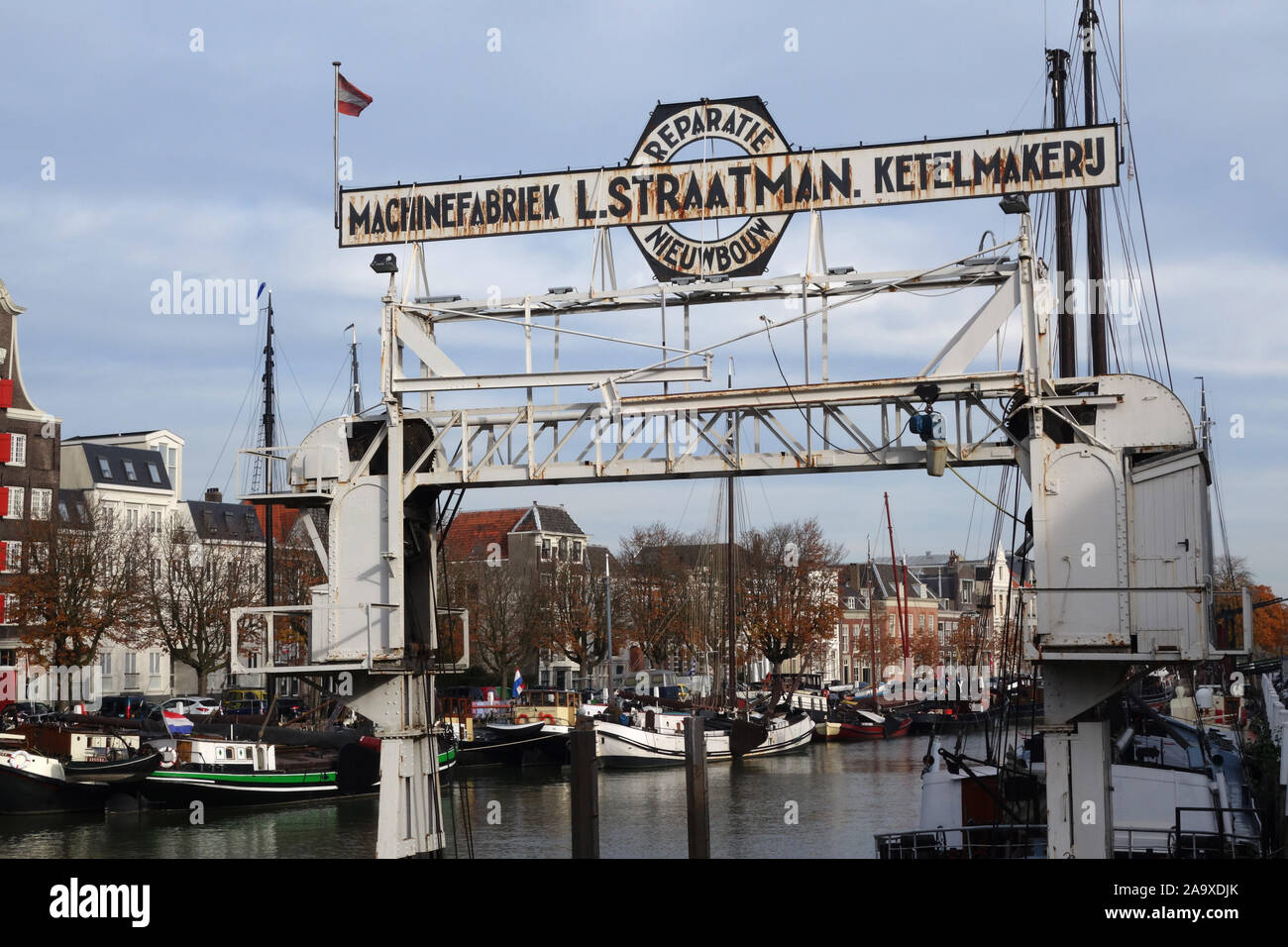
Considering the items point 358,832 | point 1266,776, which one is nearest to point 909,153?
point 1266,776

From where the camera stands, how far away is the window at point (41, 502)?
65375 mm

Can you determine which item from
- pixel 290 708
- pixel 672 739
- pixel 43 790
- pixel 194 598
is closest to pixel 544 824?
pixel 43 790

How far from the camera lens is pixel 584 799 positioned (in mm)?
24109

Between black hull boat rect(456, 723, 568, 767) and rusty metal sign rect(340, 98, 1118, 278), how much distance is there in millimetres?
39351

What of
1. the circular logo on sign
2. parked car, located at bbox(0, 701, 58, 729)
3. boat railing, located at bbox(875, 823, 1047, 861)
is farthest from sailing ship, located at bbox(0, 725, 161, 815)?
the circular logo on sign

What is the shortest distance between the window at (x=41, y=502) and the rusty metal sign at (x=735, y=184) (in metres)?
50.7

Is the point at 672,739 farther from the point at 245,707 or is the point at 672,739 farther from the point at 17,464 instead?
the point at 17,464

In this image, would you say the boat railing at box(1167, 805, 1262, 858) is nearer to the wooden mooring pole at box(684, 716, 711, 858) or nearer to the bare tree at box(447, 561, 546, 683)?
the wooden mooring pole at box(684, 716, 711, 858)

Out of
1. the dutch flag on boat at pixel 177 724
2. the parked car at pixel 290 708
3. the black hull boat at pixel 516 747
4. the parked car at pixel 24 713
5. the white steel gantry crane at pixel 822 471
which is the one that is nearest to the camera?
the white steel gantry crane at pixel 822 471

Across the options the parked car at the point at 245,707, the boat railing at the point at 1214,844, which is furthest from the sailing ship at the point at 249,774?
the boat railing at the point at 1214,844

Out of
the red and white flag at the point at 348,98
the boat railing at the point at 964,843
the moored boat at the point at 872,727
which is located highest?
the red and white flag at the point at 348,98

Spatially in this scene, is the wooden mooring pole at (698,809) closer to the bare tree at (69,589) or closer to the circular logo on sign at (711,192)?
the circular logo on sign at (711,192)

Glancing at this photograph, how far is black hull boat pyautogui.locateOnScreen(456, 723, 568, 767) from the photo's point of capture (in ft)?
191
